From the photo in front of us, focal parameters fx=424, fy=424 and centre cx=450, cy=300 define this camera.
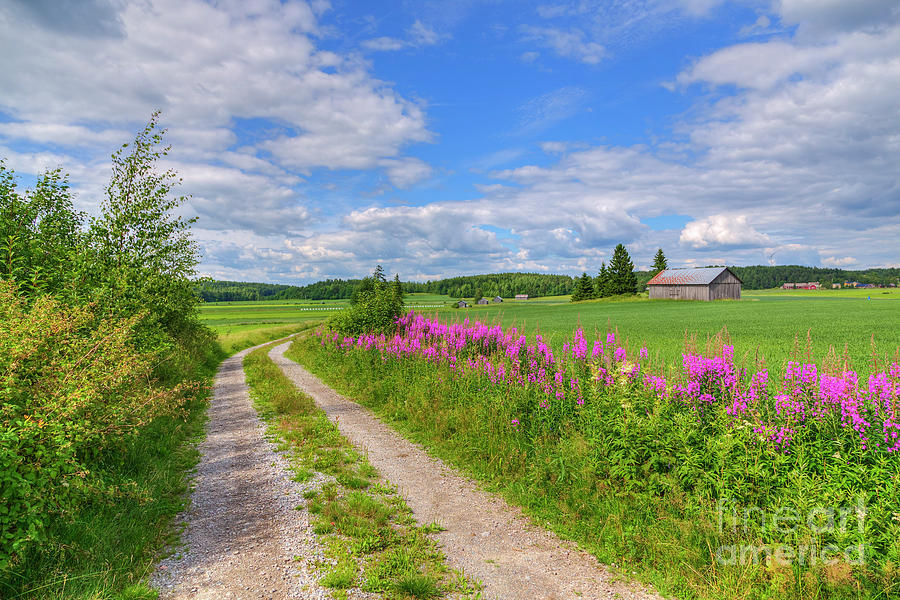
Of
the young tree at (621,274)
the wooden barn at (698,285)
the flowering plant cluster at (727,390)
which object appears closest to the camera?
the flowering plant cluster at (727,390)

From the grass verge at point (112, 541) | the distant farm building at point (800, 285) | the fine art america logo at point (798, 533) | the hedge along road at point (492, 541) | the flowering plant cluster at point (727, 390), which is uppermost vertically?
the distant farm building at point (800, 285)

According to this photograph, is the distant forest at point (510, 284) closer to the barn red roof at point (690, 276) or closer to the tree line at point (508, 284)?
the tree line at point (508, 284)

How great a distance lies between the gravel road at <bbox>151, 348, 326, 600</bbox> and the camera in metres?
4.32

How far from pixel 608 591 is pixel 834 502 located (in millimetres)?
2452

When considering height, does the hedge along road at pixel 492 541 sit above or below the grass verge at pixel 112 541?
below

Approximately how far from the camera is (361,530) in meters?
5.33

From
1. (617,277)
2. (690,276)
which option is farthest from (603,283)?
(690,276)

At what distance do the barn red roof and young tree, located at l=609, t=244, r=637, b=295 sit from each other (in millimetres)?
4353

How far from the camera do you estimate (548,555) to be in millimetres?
5000

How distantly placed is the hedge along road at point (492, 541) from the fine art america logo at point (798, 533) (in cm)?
109


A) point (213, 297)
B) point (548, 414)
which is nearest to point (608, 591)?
point (548, 414)

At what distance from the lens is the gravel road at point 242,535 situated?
170 inches

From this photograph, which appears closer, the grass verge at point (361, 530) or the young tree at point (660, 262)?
the grass verge at point (361, 530)

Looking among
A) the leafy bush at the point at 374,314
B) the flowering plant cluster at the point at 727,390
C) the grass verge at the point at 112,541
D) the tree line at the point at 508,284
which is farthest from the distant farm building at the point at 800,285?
the grass verge at the point at 112,541
